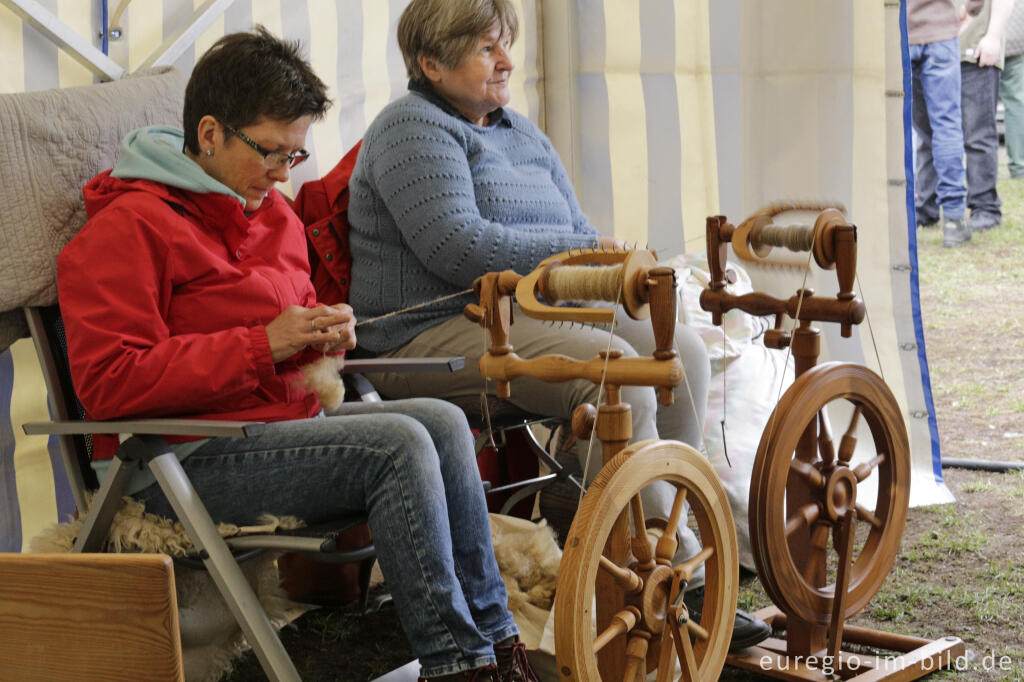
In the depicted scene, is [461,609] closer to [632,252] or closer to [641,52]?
[632,252]

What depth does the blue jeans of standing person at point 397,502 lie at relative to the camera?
1698mm

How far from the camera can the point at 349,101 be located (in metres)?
2.92

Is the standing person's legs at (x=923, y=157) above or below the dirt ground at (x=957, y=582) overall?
above

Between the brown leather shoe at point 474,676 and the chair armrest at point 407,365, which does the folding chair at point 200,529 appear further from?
the chair armrest at point 407,365

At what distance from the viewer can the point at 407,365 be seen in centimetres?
207

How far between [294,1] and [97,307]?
1318 mm

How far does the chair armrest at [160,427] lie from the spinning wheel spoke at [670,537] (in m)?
0.61

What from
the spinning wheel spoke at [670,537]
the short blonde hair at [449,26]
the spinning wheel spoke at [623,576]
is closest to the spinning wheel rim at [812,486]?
the spinning wheel spoke at [670,537]

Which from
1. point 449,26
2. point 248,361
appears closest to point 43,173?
point 248,361

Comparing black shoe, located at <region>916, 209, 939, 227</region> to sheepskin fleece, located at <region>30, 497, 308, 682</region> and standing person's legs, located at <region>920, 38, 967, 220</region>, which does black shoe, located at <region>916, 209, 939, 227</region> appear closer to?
standing person's legs, located at <region>920, 38, 967, 220</region>

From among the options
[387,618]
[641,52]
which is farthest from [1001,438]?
[387,618]

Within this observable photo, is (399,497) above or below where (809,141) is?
below

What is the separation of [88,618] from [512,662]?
0.83 meters

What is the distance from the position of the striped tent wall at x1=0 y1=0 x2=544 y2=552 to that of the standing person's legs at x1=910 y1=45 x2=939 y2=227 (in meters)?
3.91
